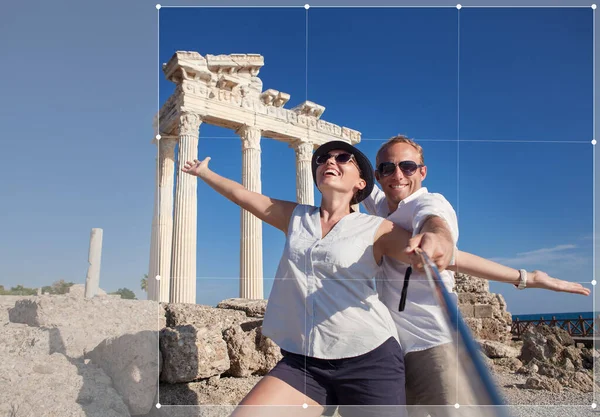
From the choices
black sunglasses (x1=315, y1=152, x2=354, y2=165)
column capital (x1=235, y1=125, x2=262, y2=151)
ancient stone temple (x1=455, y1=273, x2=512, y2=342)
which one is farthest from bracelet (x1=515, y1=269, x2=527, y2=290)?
column capital (x1=235, y1=125, x2=262, y2=151)

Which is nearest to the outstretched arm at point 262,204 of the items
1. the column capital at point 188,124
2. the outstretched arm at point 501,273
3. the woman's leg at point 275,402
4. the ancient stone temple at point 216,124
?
the woman's leg at point 275,402

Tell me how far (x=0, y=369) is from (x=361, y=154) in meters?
3.80

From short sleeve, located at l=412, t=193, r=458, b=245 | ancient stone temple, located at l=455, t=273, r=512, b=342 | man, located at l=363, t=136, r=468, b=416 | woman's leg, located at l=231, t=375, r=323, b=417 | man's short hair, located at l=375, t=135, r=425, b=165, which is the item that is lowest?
ancient stone temple, located at l=455, t=273, r=512, b=342

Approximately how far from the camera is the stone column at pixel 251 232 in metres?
18.9

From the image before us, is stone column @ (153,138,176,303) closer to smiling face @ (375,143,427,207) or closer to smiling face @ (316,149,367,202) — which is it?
smiling face @ (375,143,427,207)

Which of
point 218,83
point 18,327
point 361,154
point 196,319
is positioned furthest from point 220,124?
point 361,154

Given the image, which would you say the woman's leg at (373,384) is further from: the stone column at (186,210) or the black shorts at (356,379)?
the stone column at (186,210)

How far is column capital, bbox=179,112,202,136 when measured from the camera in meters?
18.6

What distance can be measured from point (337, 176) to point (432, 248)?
1.08 m

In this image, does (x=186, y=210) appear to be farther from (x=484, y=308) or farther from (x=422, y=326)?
(x=422, y=326)

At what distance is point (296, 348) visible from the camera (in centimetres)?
281

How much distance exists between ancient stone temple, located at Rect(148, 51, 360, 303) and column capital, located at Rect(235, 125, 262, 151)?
0.04 meters

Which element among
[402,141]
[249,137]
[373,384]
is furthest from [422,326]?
[249,137]

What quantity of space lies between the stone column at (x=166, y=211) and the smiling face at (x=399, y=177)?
1533cm
